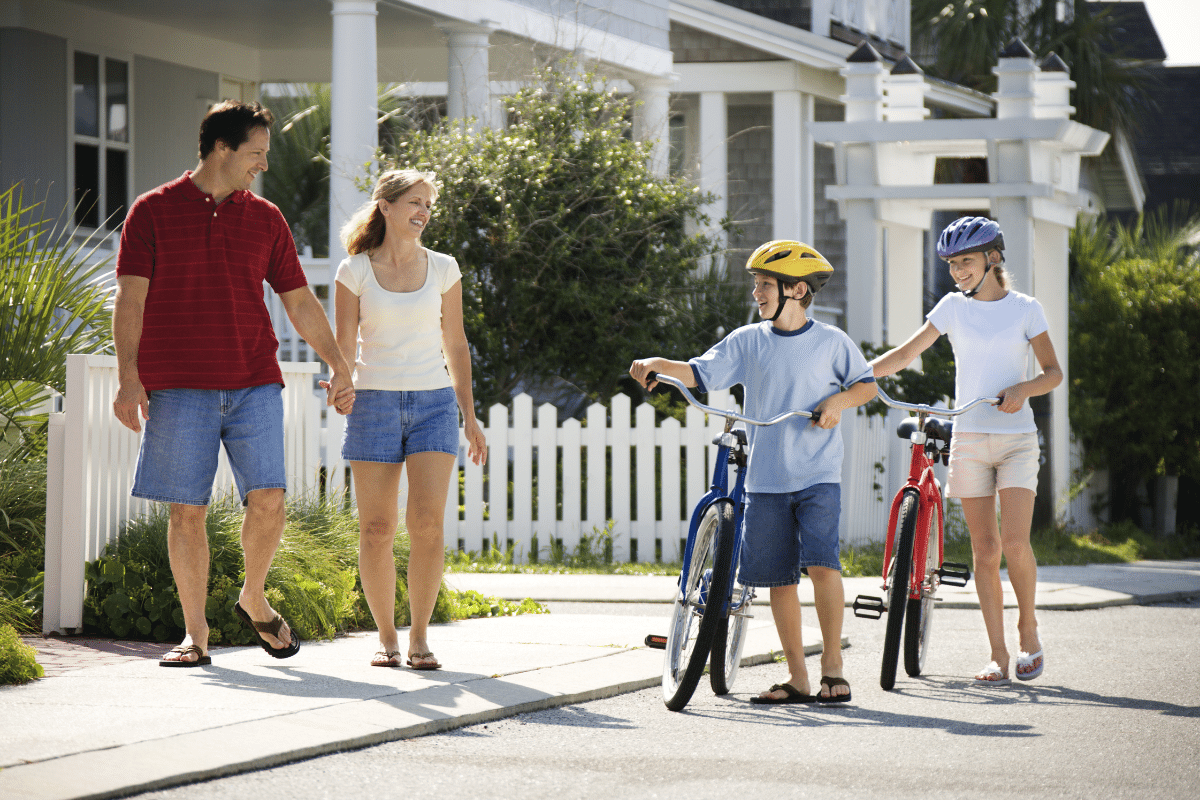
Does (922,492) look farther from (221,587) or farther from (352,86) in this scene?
(352,86)

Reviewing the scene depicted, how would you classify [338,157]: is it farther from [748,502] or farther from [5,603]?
[748,502]

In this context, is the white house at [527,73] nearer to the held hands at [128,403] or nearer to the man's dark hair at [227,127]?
the man's dark hair at [227,127]

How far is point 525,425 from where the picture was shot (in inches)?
484

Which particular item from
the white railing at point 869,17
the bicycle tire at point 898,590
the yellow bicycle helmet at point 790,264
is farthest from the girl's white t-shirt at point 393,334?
the white railing at point 869,17

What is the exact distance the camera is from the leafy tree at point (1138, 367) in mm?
15281

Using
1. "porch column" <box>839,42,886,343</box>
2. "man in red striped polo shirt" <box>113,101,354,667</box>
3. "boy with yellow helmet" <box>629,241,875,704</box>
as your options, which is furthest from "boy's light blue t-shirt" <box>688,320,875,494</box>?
"porch column" <box>839,42,886,343</box>

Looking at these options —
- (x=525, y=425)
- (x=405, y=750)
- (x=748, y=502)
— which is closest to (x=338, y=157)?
(x=525, y=425)

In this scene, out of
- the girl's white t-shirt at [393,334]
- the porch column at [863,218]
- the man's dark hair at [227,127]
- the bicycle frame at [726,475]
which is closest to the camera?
the bicycle frame at [726,475]

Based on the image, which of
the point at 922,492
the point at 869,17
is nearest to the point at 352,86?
the point at 922,492

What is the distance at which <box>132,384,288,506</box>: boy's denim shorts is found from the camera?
6113 millimetres

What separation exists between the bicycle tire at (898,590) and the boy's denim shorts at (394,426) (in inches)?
72.6

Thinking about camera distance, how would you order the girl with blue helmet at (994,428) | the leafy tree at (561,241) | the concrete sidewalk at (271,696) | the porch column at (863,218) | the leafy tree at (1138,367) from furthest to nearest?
the leafy tree at (1138,367)
the porch column at (863,218)
the leafy tree at (561,241)
the girl with blue helmet at (994,428)
the concrete sidewalk at (271,696)

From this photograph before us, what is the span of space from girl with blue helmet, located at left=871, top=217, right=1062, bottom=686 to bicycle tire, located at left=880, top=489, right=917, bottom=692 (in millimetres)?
395

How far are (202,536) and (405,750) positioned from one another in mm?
1499
